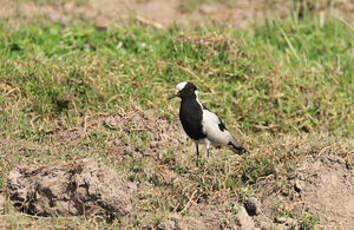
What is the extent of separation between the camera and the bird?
4.81 m

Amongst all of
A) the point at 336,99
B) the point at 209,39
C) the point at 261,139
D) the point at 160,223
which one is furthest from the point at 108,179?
the point at 336,99

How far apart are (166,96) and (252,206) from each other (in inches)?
76.3

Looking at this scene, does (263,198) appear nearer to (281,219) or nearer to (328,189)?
(281,219)

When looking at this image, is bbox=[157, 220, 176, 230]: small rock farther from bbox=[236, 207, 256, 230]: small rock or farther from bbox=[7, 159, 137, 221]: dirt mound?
bbox=[236, 207, 256, 230]: small rock

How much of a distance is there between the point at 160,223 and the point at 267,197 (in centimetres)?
80

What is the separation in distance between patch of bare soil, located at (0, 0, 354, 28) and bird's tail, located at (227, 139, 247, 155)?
2.50 metres

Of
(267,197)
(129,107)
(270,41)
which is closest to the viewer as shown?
(267,197)

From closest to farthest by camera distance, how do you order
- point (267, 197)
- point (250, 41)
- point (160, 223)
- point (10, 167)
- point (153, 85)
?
point (160, 223) → point (267, 197) → point (10, 167) → point (153, 85) → point (250, 41)

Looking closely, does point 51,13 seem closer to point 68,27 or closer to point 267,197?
point 68,27

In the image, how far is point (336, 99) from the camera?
638 centimetres

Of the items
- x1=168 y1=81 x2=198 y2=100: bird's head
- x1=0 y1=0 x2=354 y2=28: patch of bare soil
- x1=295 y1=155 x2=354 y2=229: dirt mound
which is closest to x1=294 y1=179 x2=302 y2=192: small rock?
x1=295 y1=155 x2=354 y2=229: dirt mound

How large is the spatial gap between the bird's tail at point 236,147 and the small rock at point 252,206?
869 mm

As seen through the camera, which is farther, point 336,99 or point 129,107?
point 336,99

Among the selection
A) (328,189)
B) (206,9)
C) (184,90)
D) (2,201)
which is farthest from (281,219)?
(206,9)
